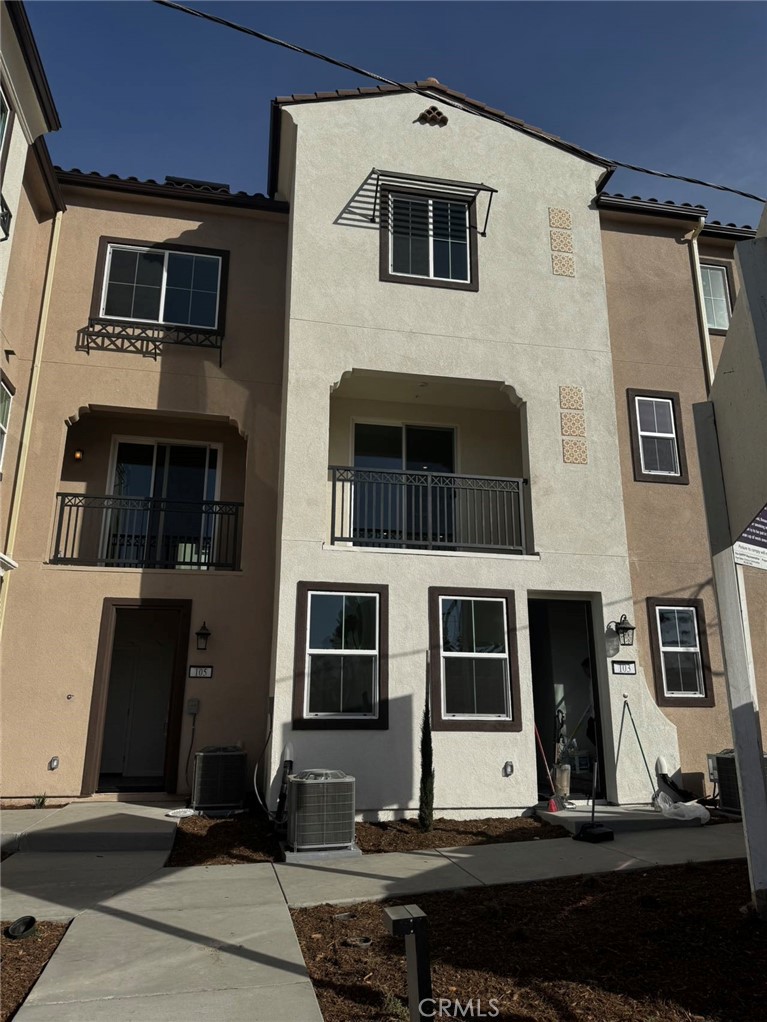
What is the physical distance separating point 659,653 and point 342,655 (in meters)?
4.43

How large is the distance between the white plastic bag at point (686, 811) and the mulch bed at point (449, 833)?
4.61ft

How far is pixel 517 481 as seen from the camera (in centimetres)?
1016

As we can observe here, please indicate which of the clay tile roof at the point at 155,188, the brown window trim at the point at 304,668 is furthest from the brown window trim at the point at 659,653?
the clay tile roof at the point at 155,188

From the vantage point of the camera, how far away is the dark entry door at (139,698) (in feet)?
36.7

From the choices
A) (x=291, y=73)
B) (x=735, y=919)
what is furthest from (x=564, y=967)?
(x=291, y=73)

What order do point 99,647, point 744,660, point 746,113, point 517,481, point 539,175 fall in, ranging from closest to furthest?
point 744,660, point 746,113, point 99,647, point 517,481, point 539,175

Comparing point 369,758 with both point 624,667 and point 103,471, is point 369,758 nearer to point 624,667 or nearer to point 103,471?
point 624,667

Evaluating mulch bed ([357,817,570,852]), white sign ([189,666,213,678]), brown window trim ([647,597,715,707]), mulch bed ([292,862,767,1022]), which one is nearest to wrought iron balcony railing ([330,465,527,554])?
brown window trim ([647,597,715,707])

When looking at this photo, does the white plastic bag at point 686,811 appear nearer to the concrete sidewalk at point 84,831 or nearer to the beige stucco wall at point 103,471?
the beige stucco wall at point 103,471

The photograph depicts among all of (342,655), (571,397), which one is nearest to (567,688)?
(342,655)

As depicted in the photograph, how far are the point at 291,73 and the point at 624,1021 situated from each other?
26.4 ft

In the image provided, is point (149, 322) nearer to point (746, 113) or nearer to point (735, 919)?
point (746, 113)

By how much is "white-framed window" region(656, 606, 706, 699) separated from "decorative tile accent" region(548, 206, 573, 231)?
611 cm

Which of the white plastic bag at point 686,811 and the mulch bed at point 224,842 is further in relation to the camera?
the white plastic bag at point 686,811
